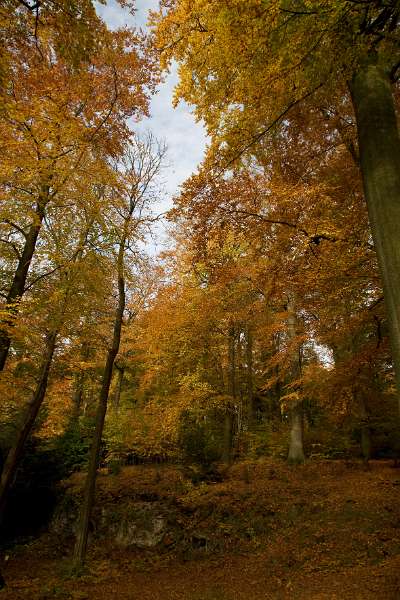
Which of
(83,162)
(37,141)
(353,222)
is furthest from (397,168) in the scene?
(83,162)

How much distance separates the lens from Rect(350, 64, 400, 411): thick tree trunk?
135 inches

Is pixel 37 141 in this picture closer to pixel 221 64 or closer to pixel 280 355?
pixel 221 64

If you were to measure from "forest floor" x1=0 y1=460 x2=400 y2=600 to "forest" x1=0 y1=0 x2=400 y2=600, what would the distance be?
6 centimetres

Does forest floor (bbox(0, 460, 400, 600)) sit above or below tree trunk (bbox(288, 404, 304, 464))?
below

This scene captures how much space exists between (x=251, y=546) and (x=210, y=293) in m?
8.71

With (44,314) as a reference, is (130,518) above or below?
below

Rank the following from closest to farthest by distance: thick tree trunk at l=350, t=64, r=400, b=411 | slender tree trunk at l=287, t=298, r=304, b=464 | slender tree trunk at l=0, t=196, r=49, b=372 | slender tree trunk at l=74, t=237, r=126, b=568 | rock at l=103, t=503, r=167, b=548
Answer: thick tree trunk at l=350, t=64, r=400, b=411 → slender tree trunk at l=0, t=196, r=49, b=372 → slender tree trunk at l=74, t=237, r=126, b=568 → rock at l=103, t=503, r=167, b=548 → slender tree trunk at l=287, t=298, r=304, b=464

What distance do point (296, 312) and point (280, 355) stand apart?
1686 millimetres

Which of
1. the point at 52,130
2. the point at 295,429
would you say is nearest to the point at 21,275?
the point at 52,130

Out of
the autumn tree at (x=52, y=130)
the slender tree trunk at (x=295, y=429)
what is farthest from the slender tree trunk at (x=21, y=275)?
the slender tree trunk at (x=295, y=429)

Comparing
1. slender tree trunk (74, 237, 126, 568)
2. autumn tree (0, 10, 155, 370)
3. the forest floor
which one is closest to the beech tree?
autumn tree (0, 10, 155, 370)

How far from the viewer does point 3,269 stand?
35.3 feet

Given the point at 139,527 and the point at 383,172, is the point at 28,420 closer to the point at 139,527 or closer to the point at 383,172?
the point at 139,527

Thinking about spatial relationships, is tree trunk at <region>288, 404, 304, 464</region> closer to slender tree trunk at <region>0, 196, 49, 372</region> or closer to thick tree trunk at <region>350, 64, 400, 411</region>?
slender tree trunk at <region>0, 196, 49, 372</region>
